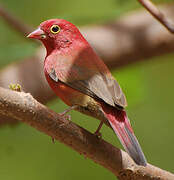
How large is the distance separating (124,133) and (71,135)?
1.25ft

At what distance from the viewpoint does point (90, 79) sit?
3408 millimetres

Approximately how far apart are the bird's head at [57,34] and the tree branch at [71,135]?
1185 mm

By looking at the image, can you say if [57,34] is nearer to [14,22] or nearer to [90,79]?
[90,79]

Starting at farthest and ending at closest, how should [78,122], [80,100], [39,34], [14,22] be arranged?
[78,122], [14,22], [39,34], [80,100]

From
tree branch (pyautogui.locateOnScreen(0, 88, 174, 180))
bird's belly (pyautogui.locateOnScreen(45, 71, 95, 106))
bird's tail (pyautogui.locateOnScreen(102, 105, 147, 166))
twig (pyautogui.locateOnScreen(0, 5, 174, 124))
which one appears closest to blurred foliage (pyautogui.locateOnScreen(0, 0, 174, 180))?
twig (pyautogui.locateOnScreen(0, 5, 174, 124))

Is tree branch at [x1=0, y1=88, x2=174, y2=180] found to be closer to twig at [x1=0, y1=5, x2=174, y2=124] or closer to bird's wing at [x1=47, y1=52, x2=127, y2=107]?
bird's wing at [x1=47, y1=52, x2=127, y2=107]

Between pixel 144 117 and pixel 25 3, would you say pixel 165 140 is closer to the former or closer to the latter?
Result: pixel 144 117

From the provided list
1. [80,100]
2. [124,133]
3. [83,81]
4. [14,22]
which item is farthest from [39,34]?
[14,22]

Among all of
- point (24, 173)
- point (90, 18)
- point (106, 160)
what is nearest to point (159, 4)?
point (90, 18)

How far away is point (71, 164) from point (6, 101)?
9.65 feet

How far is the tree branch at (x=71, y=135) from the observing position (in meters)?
2.72

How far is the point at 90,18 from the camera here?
5.46m

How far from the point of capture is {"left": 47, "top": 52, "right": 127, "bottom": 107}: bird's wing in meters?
3.23

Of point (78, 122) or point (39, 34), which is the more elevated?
point (39, 34)
